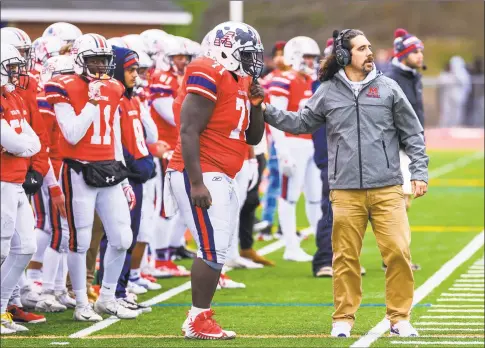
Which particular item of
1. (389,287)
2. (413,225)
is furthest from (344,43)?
Answer: (413,225)

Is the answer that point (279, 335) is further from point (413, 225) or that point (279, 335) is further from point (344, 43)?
point (413, 225)

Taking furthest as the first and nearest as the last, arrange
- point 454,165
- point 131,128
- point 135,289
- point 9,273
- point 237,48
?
point 454,165, point 135,289, point 131,128, point 9,273, point 237,48

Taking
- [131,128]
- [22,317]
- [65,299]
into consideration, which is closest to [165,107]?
[131,128]

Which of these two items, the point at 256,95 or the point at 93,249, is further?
the point at 93,249

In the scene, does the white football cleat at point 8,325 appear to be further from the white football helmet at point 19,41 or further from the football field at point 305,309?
the white football helmet at point 19,41

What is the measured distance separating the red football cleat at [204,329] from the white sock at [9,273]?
1323 mm

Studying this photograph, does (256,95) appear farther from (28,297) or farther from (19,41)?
(28,297)

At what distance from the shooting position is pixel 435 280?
40.0 ft

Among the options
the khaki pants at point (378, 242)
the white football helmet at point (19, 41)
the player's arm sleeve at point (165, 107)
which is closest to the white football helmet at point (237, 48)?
the khaki pants at point (378, 242)

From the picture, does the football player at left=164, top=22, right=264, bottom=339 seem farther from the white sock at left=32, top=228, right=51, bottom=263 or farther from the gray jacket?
the white sock at left=32, top=228, right=51, bottom=263

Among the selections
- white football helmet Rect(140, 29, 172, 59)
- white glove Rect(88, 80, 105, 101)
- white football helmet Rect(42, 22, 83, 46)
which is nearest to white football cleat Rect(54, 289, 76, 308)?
white glove Rect(88, 80, 105, 101)

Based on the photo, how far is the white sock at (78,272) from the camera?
9.61m

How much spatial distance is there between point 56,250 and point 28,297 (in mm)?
549

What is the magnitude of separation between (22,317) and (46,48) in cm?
245
